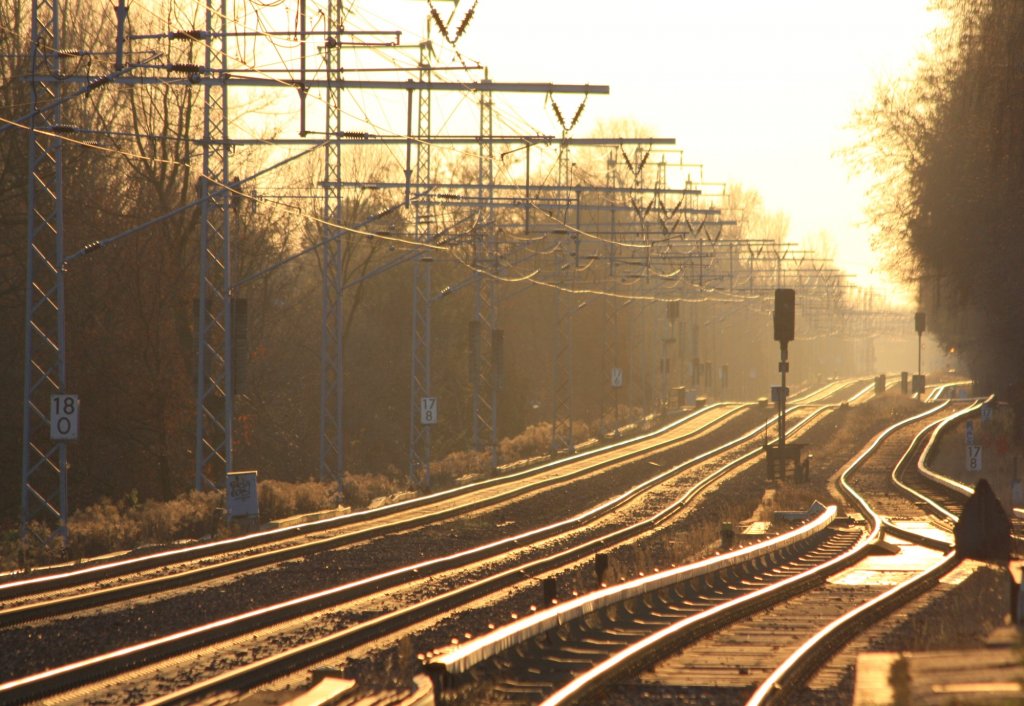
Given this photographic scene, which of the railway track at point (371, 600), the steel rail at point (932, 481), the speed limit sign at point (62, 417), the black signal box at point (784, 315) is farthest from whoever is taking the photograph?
the black signal box at point (784, 315)

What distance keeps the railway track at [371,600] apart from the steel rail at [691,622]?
2.76m

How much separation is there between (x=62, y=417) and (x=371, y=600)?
7032 millimetres

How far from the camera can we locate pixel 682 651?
1274 centimetres

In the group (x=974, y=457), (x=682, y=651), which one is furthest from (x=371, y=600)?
(x=974, y=457)

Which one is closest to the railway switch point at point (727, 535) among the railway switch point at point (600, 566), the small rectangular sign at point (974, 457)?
the railway switch point at point (600, 566)

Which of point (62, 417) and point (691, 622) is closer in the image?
point (691, 622)

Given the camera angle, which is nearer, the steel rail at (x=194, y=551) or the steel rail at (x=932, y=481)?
the steel rail at (x=194, y=551)

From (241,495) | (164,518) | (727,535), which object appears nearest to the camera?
(727,535)

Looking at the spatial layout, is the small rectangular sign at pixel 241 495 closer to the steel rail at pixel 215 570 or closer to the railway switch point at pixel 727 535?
the steel rail at pixel 215 570

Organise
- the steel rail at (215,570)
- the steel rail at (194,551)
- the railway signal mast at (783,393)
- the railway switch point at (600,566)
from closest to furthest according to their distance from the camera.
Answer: the steel rail at (215,570) → the steel rail at (194,551) → the railway switch point at (600,566) → the railway signal mast at (783,393)

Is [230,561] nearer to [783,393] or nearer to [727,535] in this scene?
[727,535]

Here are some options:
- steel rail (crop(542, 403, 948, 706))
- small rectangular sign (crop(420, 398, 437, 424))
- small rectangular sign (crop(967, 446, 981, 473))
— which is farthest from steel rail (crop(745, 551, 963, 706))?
small rectangular sign (crop(420, 398, 437, 424))

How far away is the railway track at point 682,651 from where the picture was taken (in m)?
10.5

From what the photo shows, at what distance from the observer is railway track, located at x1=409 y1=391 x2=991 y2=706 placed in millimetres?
10484
